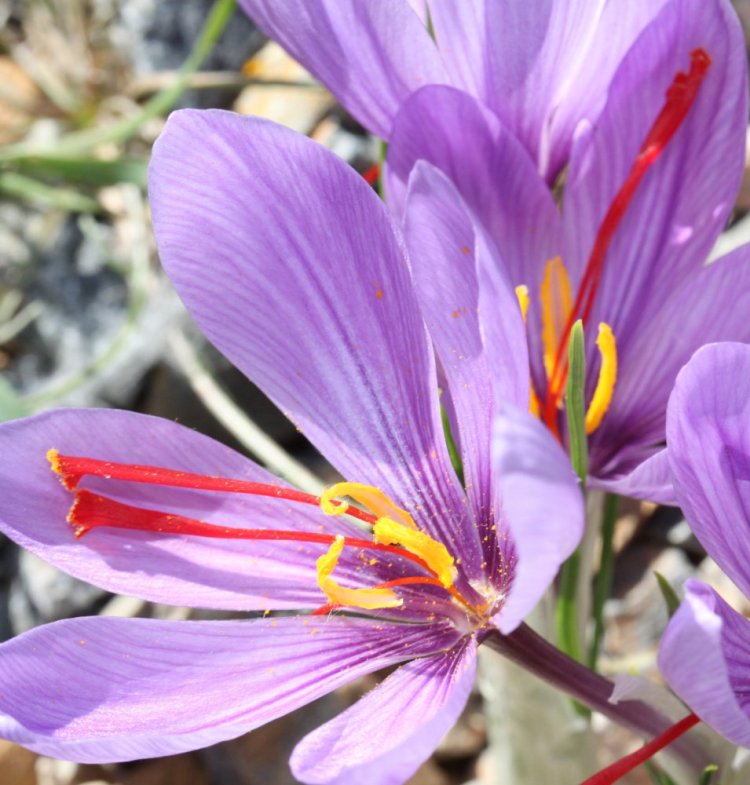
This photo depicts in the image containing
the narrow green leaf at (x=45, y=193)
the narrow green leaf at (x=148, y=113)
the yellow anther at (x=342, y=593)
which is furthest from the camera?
the narrow green leaf at (x=45, y=193)

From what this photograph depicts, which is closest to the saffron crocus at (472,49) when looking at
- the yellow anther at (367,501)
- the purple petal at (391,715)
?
the yellow anther at (367,501)

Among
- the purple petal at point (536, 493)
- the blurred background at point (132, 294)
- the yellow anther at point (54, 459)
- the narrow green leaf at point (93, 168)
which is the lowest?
the blurred background at point (132, 294)

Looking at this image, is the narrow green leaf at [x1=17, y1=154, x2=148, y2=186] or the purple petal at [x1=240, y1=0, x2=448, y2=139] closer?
the purple petal at [x1=240, y1=0, x2=448, y2=139]

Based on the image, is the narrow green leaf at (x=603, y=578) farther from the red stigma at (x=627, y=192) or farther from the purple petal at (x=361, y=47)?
the purple petal at (x=361, y=47)

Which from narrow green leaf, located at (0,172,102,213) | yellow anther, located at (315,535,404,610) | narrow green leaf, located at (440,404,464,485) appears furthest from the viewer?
narrow green leaf, located at (0,172,102,213)

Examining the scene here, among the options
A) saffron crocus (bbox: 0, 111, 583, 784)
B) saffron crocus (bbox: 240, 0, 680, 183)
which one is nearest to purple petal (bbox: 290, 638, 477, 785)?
saffron crocus (bbox: 0, 111, 583, 784)

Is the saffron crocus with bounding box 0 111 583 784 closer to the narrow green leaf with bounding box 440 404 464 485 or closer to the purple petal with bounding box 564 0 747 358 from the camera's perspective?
the narrow green leaf with bounding box 440 404 464 485

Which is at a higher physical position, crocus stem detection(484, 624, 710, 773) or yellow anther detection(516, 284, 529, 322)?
yellow anther detection(516, 284, 529, 322)

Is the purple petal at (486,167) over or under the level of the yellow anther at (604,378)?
over
